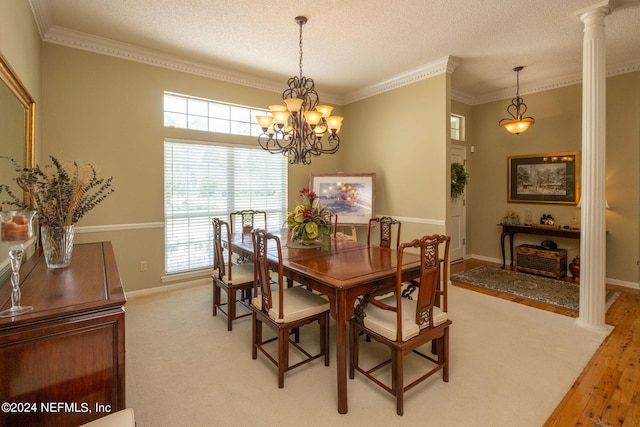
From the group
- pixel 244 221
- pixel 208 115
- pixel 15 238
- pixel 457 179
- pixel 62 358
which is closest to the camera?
pixel 62 358

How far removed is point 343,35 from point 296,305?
2885mm

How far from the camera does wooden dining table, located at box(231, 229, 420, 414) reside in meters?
1.94

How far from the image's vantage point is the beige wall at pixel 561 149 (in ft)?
14.1

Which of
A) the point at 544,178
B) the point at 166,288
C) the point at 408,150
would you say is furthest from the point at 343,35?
the point at 544,178

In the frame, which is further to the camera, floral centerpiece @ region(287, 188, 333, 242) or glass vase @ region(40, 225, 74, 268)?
floral centerpiece @ region(287, 188, 333, 242)

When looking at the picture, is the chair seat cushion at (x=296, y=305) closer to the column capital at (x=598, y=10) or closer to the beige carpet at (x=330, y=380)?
the beige carpet at (x=330, y=380)

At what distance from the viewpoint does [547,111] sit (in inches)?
198

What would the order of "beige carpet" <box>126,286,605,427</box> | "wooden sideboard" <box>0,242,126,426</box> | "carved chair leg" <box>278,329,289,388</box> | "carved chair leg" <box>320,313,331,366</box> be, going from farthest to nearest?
"carved chair leg" <box>320,313,331,366</box> < "carved chair leg" <box>278,329,289,388</box> < "beige carpet" <box>126,286,605,427</box> < "wooden sideboard" <box>0,242,126,426</box>

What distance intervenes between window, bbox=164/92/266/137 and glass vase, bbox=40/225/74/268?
2.56 m

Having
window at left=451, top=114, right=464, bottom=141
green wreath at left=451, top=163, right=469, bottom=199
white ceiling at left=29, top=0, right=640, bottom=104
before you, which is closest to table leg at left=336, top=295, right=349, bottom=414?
white ceiling at left=29, top=0, right=640, bottom=104

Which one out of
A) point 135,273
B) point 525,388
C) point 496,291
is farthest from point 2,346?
point 496,291

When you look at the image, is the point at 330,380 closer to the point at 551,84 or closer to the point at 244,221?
the point at 244,221

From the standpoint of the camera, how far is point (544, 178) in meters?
5.10

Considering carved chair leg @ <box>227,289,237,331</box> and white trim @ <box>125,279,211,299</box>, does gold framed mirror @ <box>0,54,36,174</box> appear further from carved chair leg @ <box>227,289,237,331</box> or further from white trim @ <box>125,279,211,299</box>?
white trim @ <box>125,279,211,299</box>
